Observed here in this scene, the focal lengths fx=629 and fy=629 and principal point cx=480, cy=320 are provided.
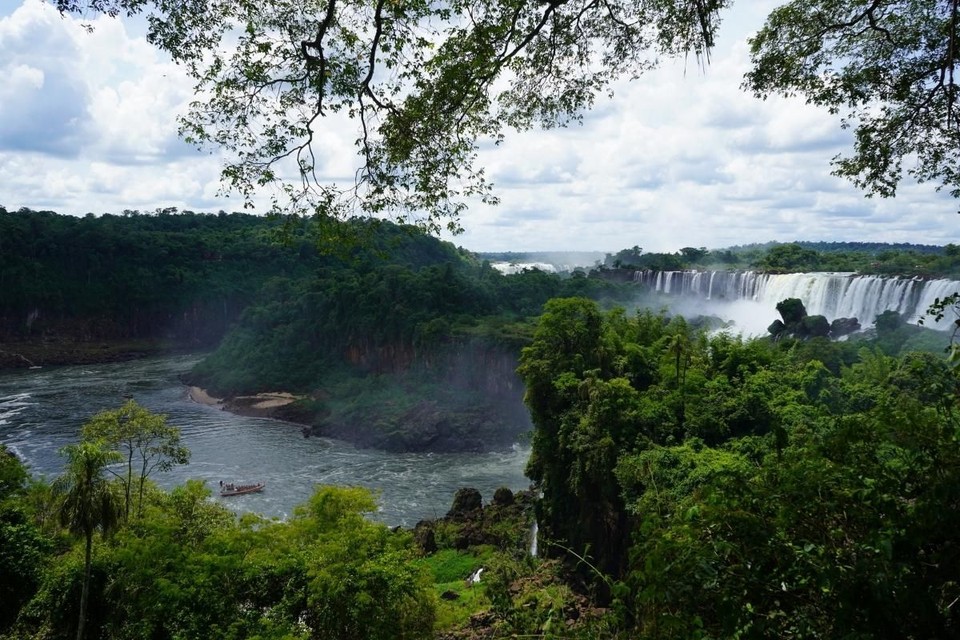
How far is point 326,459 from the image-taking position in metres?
39.9

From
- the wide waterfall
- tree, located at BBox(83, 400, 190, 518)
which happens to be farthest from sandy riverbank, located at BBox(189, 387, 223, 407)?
the wide waterfall

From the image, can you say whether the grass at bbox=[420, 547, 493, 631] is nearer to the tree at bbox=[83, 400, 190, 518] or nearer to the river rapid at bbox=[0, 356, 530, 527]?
the river rapid at bbox=[0, 356, 530, 527]

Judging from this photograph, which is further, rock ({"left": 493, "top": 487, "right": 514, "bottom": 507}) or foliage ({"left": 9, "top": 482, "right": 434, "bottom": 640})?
rock ({"left": 493, "top": 487, "right": 514, "bottom": 507})

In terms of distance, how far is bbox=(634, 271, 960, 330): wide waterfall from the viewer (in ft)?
108

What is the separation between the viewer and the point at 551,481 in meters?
23.7

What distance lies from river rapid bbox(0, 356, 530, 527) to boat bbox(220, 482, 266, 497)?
327 millimetres

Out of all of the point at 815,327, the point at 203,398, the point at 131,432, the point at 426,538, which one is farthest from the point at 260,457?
the point at 815,327

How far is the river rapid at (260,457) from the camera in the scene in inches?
1310

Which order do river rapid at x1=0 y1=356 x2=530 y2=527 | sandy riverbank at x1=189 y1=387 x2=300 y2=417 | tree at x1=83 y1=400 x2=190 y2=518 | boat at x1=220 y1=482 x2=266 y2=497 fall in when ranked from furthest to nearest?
sandy riverbank at x1=189 y1=387 x2=300 y2=417
river rapid at x1=0 y1=356 x2=530 y2=527
boat at x1=220 y1=482 x2=266 y2=497
tree at x1=83 y1=400 x2=190 y2=518

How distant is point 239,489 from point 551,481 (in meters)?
17.5

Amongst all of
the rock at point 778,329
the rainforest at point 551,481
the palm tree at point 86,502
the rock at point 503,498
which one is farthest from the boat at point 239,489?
the rock at point 778,329

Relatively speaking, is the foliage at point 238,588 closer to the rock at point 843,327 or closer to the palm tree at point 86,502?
the palm tree at point 86,502

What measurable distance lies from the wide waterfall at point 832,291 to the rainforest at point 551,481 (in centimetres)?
31

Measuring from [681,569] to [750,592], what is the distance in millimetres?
331
